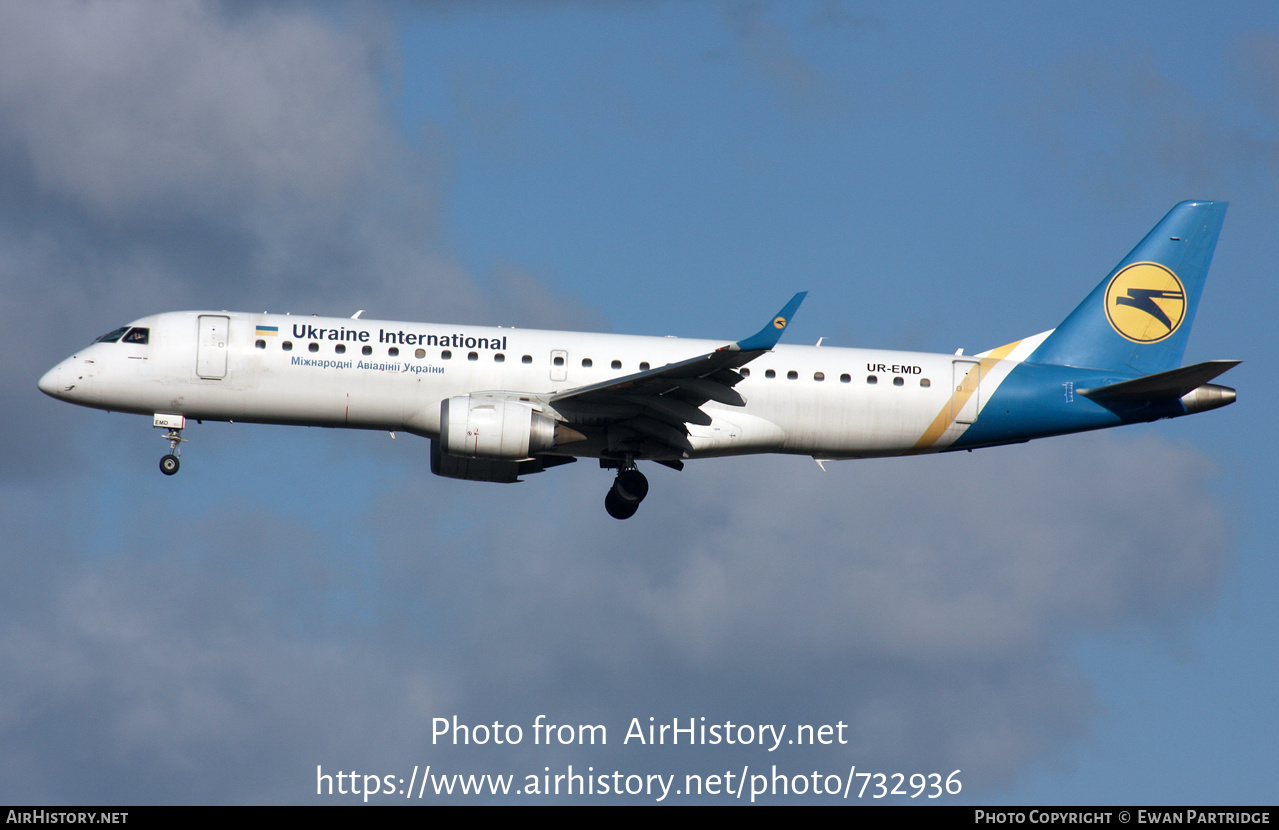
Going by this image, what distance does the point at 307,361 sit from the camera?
33.0 meters

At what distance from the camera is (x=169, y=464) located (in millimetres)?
33656

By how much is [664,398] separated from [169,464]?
1210 centimetres

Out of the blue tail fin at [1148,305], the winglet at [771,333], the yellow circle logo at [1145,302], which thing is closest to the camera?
the winglet at [771,333]

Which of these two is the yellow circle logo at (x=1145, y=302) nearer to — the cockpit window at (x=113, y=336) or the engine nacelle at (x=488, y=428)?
the engine nacelle at (x=488, y=428)

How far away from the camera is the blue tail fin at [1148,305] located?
37469 mm

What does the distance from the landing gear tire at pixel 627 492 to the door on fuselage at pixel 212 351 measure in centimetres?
983

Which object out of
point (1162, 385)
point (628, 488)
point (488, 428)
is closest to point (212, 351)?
point (488, 428)

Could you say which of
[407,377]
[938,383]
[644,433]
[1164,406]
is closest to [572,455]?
[644,433]

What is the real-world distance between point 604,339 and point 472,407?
4125 millimetres

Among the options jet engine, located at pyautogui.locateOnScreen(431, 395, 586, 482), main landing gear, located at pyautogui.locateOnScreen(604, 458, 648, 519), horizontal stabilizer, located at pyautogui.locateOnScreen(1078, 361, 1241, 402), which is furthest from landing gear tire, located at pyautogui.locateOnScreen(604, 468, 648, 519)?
horizontal stabilizer, located at pyautogui.locateOnScreen(1078, 361, 1241, 402)

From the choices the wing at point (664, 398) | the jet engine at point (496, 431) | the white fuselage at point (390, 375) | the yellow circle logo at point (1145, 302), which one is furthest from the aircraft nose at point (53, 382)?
the yellow circle logo at point (1145, 302)

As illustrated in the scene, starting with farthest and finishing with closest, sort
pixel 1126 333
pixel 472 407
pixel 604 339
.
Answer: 1. pixel 1126 333
2. pixel 604 339
3. pixel 472 407

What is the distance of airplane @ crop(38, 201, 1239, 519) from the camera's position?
32.8m

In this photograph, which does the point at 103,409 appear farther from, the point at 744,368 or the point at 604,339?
the point at 744,368
